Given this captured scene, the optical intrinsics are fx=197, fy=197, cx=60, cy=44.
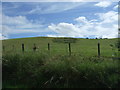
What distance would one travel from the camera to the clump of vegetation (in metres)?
6.72

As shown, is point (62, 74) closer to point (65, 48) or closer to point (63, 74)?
point (63, 74)

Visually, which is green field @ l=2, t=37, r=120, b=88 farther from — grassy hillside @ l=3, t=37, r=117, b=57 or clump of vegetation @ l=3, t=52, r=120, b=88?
grassy hillside @ l=3, t=37, r=117, b=57

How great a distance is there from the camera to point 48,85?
703 centimetres

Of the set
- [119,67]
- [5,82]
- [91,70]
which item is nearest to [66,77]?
[91,70]

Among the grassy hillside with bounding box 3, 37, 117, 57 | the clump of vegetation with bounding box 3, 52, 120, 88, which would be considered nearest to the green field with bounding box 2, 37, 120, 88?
the clump of vegetation with bounding box 3, 52, 120, 88

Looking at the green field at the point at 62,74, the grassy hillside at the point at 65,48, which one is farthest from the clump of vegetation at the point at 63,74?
the grassy hillside at the point at 65,48

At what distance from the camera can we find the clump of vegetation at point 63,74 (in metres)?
6.72

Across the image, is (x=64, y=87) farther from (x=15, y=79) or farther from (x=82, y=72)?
(x=15, y=79)

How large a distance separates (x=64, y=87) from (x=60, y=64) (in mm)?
994

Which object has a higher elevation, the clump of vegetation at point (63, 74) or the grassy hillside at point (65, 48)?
the grassy hillside at point (65, 48)

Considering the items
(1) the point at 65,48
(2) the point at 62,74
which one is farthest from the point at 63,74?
(1) the point at 65,48

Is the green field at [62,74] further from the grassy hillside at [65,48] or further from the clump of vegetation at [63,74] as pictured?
the grassy hillside at [65,48]

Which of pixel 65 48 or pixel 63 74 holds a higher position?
pixel 65 48

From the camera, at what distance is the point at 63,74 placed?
283 inches
